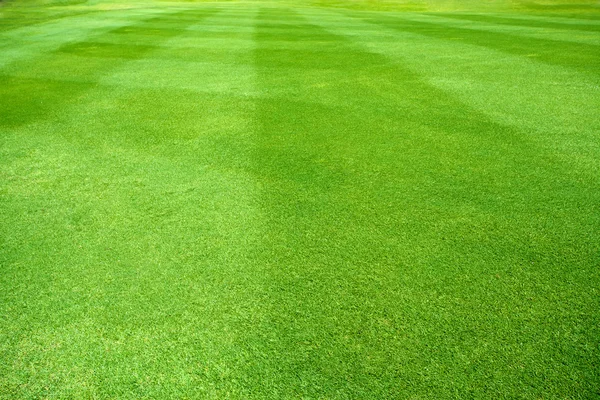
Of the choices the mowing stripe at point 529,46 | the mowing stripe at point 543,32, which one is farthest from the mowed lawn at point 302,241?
the mowing stripe at point 543,32

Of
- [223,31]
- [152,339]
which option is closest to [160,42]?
[223,31]

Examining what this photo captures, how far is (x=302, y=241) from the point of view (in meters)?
2.84

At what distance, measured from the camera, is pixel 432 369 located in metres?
1.94

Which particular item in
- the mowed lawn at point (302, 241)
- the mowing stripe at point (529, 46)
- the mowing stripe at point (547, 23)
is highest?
the mowing stripe at point (547, 23)

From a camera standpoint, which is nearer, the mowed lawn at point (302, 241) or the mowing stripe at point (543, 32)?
the mowed lawn at point (302, 241)

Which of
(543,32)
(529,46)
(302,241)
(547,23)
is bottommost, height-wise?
(302,241)

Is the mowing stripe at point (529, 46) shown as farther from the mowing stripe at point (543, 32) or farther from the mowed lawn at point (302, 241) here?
the mowed lawn at point (302, 241)

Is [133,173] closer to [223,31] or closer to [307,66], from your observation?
[307,66]

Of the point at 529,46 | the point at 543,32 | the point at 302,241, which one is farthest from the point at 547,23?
the point at 302,241

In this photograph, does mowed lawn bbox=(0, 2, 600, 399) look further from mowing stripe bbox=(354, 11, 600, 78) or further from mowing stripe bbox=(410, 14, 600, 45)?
mowing stripe bbox=(410, 14, 600, 45)

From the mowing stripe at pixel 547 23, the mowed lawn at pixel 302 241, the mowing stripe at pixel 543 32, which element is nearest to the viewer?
the mowed lawn at pixel 302 241

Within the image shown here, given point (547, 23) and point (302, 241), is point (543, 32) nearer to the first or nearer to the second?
point (547, 23)

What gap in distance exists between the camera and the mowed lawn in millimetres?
1964

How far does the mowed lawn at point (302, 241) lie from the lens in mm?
1964
